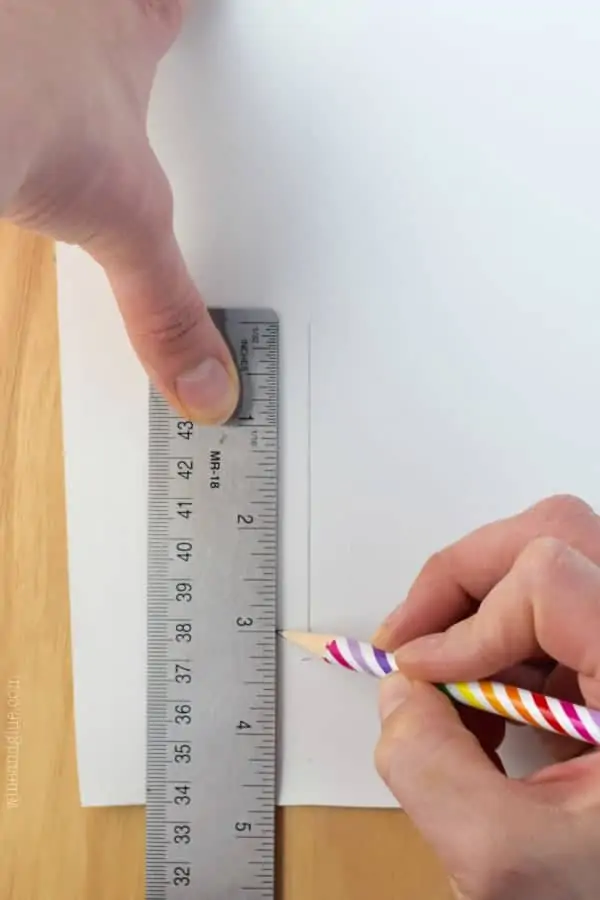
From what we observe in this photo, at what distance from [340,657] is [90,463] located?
23 cm

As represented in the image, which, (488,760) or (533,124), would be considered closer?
(488,760)

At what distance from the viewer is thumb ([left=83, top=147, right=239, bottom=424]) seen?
0.58m

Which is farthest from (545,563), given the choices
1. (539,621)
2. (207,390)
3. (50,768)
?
(50,768)

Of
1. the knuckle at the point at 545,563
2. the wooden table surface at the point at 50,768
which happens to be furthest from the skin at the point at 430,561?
the wooden table surface at the point at 50,768

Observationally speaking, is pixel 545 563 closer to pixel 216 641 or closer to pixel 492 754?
pixel 492 754

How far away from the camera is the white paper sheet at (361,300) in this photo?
2.17 ft

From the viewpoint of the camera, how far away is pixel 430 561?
60cm

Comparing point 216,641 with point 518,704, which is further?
point 216,641

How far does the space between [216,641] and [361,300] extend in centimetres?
27

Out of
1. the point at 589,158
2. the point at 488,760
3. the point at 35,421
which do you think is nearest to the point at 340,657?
the point at 488,760

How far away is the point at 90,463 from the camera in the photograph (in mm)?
664

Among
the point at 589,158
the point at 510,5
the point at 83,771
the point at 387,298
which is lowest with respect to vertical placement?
the point at 83,771

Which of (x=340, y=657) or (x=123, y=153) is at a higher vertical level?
(x=123, y=153)

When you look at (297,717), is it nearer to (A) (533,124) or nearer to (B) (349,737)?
(B) (349,737)
